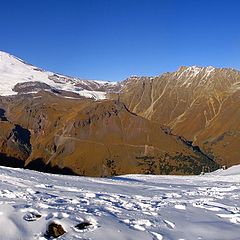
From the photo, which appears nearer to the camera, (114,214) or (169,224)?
(169,224)

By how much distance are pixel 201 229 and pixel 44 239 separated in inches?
178

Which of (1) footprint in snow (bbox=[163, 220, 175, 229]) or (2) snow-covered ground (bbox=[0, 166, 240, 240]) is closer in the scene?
(2) snow-covered ground (bbox=[0, 166, 240, 240])

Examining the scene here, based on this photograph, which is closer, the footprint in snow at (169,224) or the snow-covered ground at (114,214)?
the snow-covered ground at (114,214)

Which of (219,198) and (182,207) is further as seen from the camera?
(219,198)

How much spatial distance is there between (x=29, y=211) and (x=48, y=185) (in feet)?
21.6

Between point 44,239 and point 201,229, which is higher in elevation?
point 201,229

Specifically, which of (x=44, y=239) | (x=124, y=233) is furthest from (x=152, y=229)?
(x=44, y=239)

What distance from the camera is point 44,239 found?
36.0 ft

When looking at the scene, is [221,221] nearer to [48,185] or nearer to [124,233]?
[124,233]

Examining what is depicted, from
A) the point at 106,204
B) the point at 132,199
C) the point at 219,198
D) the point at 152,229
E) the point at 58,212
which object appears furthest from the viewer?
the point at 219,198

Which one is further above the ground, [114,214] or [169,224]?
[169,224]

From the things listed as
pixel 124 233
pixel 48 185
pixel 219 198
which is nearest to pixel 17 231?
pixel 124 233

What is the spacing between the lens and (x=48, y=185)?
63.1ft

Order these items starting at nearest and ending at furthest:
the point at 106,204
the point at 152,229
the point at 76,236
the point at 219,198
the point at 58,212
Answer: the point at 76,236 → the point at 152,229 → the point at 58,212 → the point at 106,204 → the point at 219,198
